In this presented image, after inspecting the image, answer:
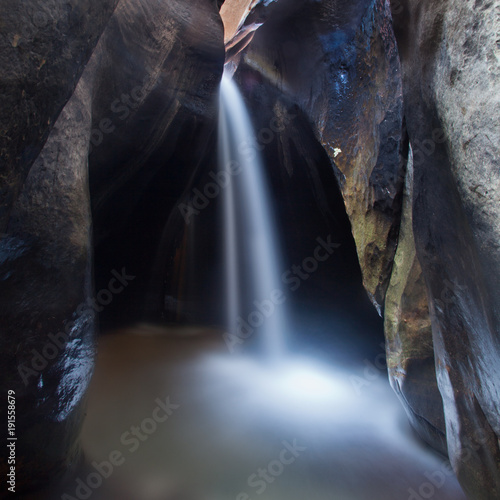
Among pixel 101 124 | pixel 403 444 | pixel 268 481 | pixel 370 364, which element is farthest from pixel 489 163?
pixel 370 364

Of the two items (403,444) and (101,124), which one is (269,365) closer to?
(403,444)

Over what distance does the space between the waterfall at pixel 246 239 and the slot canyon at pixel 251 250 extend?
5 cm

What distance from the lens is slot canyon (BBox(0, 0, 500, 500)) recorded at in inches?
68.9

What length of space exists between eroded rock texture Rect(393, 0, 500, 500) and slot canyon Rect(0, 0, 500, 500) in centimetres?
2

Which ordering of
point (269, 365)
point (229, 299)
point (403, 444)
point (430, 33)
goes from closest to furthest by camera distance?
point (430, 33)
point (403, 444)
point (269, 365)
point (229, 299)

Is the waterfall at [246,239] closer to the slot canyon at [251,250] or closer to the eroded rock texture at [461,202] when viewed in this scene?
the slot canyon at [251,250]

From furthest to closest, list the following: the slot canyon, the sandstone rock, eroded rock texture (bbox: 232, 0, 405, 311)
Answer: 1. eroded rock texture (bbox: 232, 0, 405, 311)
2. the sandstone rock
3. the slot canyon

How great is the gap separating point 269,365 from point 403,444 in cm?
333

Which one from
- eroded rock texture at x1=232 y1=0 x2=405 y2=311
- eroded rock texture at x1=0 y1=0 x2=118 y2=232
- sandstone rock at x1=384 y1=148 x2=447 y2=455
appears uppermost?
eroded rock texture at x1=232 y1=0 x2=405 y2=311

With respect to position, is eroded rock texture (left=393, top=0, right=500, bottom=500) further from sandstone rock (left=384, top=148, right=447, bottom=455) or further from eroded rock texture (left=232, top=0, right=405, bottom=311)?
eroded rock texture (left=232, top=0, right=405, bottom=311)

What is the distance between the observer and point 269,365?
6.77 meters

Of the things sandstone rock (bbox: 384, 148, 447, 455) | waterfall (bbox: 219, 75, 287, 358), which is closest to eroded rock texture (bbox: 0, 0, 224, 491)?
waterfall (bbox: 219, 75, 287, 358)

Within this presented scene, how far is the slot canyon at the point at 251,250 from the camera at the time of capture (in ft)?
5.74

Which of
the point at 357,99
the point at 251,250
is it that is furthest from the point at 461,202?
the point at 251,250
